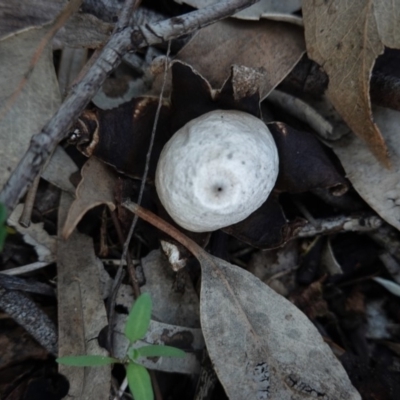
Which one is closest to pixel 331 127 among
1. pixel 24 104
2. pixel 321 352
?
pixel 321 352

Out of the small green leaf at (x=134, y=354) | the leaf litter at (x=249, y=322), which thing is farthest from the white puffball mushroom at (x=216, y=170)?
the small green leaf at (x=134, y=354)

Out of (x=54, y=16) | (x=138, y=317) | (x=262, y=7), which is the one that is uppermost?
(x=54, y=16)

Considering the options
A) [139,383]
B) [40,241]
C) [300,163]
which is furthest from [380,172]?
[40,241]

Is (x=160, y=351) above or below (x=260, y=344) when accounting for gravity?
above

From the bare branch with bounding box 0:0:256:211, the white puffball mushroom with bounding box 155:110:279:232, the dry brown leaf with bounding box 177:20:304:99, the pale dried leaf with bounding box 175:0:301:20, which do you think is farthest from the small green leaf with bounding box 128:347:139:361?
the pale dried leaf with bounding box 175:0:301:20

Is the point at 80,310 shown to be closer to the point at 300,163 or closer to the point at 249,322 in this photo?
the point at 249,322

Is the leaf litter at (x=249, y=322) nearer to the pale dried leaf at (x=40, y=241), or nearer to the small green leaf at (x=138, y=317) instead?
the pale dried leaf at (x=40, y=241)

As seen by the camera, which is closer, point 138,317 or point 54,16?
point 138,317

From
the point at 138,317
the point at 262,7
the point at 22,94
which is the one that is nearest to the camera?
the point at 138,317
